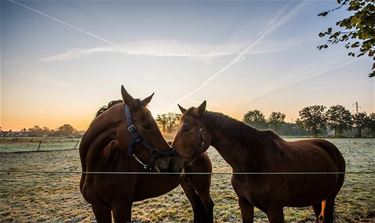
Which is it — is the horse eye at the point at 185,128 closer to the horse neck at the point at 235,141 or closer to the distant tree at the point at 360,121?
the horse neck at the point at 235,141

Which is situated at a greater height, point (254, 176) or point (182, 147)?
point (182, 147)

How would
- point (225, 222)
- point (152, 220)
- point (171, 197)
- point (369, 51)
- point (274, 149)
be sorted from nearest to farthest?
point (274, 149) → point (369, 51) → point (225, 222) → point (152, 220) → point (171, 197)

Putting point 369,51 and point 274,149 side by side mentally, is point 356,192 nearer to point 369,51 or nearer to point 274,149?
point 369,51

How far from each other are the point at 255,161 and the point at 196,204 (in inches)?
89.3

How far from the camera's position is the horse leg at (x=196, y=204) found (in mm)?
5391

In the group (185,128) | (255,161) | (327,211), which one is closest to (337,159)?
(327,211)

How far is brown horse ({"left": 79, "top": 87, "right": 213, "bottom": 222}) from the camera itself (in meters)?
3.50

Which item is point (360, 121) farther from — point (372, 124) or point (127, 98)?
point (127, 98)

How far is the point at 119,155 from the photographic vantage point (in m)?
4.00

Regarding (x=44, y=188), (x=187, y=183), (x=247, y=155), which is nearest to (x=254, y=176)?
(x=247, y=155)

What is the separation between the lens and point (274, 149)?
397 cm

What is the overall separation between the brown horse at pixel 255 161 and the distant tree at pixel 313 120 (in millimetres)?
120313

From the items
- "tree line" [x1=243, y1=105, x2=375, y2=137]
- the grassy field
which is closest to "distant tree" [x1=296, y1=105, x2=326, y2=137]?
"tree line" [x1=243, y1=105, x2=375, y2=137]

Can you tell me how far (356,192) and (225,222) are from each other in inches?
226
